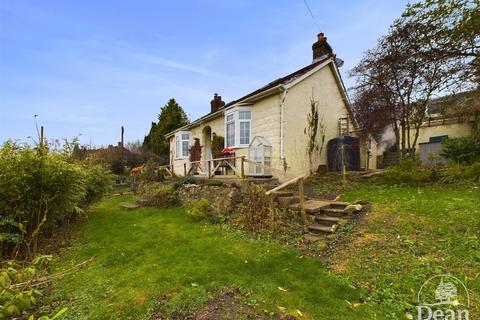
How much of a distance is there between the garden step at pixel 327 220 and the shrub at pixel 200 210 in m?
3.55

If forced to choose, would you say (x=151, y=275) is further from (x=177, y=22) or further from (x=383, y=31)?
(x=383, y=31)

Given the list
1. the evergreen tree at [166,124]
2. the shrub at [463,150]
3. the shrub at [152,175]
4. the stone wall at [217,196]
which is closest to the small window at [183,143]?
the shrub at [152,175]

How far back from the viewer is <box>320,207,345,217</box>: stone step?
6.51 m

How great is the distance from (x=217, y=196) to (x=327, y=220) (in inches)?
148

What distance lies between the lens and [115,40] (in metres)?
11.2

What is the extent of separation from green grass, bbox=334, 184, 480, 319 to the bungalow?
4.87 meters

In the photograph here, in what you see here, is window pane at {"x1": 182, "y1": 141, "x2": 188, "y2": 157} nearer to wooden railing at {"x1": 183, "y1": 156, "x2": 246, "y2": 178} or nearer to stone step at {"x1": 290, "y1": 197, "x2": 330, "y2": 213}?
wooden railing at {"x1": 183, "y1": 156, "x2": 246, "y2": 178}

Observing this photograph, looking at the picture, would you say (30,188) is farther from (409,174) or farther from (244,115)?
(409,174)

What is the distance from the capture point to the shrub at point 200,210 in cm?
798

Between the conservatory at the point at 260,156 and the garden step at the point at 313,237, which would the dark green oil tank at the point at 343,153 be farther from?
the garden step at the point at 313,237

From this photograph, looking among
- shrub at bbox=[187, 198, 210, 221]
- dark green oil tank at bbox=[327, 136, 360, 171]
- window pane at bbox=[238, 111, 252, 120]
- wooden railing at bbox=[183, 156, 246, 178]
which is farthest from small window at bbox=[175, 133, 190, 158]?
shrub at bbox=[187, 198, 210, 221]

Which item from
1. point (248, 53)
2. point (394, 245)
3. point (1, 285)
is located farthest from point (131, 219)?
point (248, 53)

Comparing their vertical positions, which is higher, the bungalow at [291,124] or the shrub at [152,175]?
the bungalow at [291,124]

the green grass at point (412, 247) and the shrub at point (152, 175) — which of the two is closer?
the green grass at point (412, 247)
